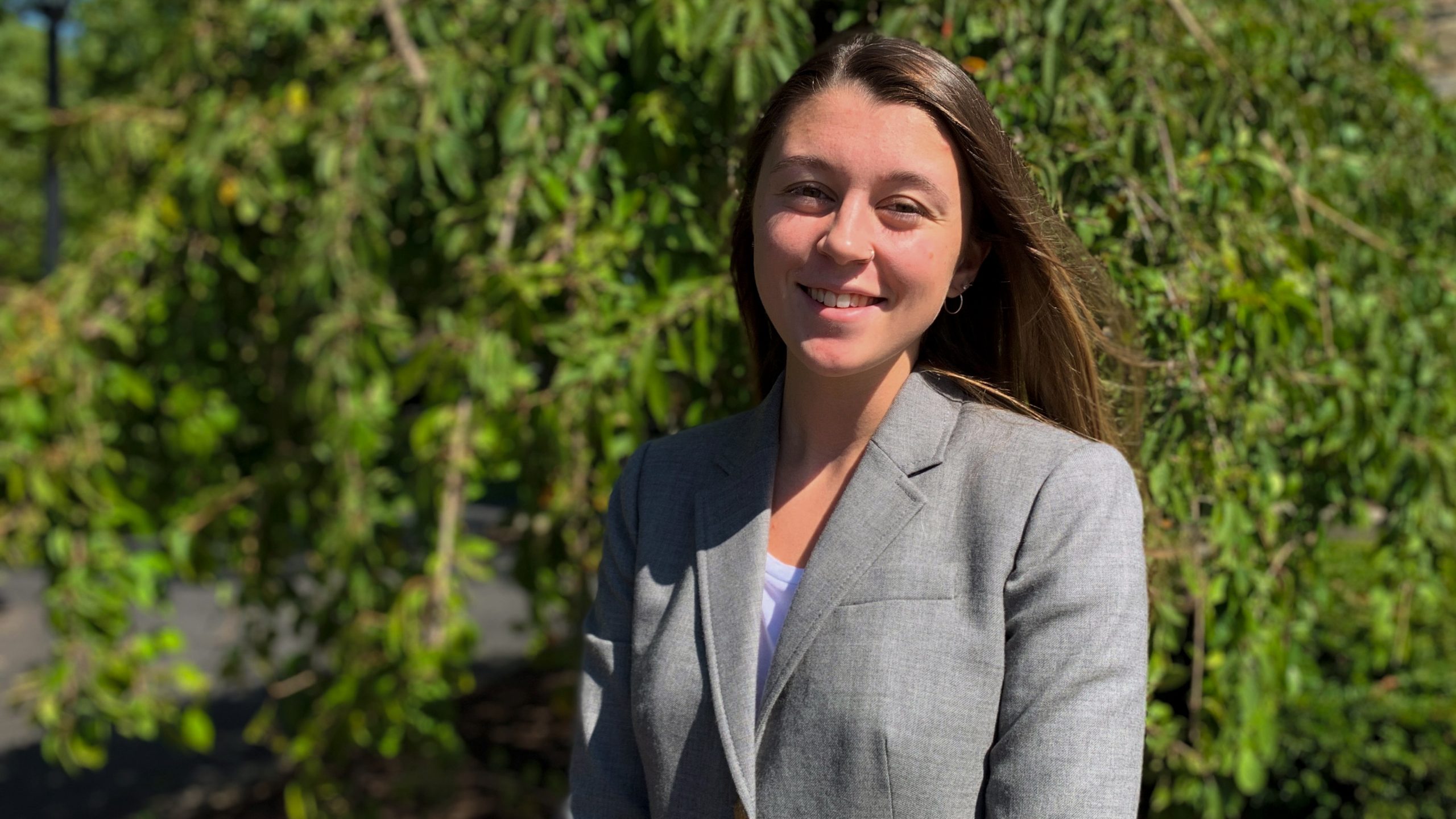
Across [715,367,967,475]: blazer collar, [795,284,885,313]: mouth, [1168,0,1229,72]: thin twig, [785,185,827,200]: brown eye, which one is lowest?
[715,367,967,475]: blazer collar

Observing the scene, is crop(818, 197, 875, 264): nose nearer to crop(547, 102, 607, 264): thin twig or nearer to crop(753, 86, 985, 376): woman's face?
crop(753, 86, 985, 376): woman's face

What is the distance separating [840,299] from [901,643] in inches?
12.6

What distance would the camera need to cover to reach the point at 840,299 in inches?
44.7

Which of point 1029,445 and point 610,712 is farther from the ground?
point 1029,445

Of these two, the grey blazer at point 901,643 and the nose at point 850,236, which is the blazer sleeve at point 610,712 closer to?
the grey blazer at point 901,643

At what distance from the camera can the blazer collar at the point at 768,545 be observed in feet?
3.74

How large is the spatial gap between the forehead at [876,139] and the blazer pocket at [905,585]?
357 mm

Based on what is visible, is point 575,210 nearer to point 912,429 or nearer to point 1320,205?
point 912,429

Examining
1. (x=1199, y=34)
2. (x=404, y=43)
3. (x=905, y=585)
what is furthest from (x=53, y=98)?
(x=905, y=585)

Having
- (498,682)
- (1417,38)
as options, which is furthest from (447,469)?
(498,682)

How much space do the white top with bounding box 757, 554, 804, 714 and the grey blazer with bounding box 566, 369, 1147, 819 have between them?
2 cm

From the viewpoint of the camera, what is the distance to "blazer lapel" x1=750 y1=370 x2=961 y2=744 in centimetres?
114

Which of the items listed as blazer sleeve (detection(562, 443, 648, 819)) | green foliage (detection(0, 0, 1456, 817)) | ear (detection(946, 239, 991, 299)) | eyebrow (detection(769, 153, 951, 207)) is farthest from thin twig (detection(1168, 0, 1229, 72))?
blazer sleeve (detection(562, 443, 648, 819))

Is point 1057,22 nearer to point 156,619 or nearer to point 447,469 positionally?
point 447,469
